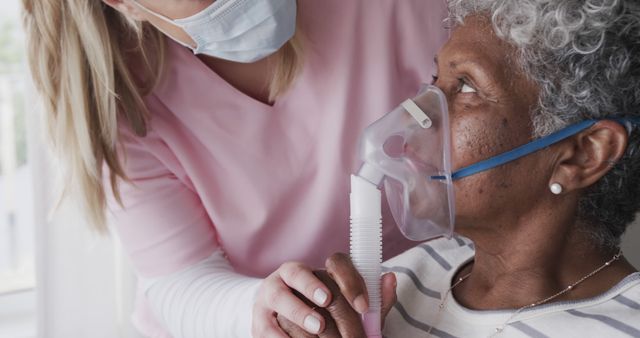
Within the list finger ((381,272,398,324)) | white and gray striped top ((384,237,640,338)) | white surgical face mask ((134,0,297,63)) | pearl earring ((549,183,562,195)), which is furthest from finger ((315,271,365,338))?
white surgical face mask ((134,0,297,63))

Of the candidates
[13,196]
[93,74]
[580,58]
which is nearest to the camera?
[580,58]

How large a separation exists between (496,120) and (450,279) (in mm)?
409

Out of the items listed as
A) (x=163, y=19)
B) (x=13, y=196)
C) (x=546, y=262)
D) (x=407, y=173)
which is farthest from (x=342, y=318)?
(x=13, y=196)

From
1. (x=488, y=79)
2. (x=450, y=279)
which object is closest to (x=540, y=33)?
(x=488, y=79)

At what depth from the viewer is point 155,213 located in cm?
172

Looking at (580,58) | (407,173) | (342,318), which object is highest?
(580,58)

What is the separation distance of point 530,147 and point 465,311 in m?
0.36

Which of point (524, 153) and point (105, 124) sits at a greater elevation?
point (524, 153)

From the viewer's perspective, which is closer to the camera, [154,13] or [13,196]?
[154,13]

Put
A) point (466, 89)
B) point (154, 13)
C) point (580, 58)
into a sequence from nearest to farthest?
point (580, 58), point (466, 89), point (154, 13)

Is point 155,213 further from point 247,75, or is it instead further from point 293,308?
point 293,308

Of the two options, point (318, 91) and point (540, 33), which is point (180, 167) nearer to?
point (318, 91)

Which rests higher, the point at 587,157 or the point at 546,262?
the point at 587,157

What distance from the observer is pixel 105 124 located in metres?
1.63
